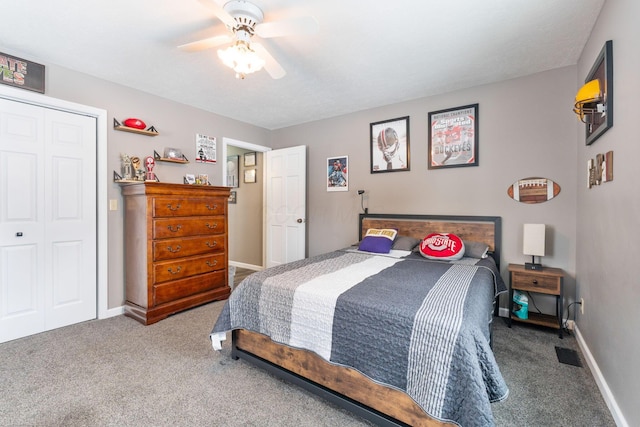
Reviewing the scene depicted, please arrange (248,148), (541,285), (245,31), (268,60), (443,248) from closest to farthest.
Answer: (245,31), (268,60), (541,285), (443,248), (248,148)

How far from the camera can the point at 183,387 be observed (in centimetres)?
185

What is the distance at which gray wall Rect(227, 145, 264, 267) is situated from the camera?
17.4ft

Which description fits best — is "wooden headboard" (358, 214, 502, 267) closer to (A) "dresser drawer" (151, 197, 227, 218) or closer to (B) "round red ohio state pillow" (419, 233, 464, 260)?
(B) "round red ohio state pillow" (419, 233, 464, 260)

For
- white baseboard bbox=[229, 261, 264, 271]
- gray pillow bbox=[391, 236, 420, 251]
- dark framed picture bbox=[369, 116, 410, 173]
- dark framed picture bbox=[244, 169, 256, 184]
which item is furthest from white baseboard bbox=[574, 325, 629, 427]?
dark framed picture bbox=[244, 169, 256, 184]

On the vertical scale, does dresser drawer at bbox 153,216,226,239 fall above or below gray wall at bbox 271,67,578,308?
below

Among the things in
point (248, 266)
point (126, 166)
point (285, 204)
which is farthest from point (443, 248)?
point (248, 266)

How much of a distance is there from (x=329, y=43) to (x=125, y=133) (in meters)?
2.42

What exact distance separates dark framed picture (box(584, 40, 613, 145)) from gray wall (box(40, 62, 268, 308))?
400cm

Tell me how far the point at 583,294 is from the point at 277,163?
404cm

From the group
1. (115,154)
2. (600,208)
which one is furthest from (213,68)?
(600,208)

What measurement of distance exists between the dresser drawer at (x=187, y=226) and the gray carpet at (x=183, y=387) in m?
1.00

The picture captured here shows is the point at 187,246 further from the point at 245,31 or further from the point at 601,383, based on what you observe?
the point at 601,383

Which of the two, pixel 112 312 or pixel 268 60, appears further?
pixel 112 312

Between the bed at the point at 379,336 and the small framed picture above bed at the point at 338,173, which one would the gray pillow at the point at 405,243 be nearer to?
the bed at the point at 379,336
